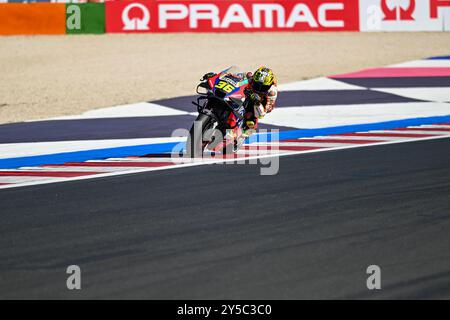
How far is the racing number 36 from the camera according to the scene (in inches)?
439

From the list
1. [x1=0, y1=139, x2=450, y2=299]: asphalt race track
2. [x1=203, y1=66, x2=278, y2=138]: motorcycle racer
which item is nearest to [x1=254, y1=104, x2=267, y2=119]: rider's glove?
[x1=203, y1=66, x2=278, y2=138]: motorcycle racer

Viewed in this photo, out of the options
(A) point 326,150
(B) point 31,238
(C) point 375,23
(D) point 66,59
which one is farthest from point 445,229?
(C) point 375,23

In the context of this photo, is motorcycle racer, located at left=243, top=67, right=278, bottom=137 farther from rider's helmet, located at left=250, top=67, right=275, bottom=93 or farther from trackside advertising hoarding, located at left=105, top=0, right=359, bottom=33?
trackside advertising hoarding, located at left=105, top=0, right=359, bottom=33

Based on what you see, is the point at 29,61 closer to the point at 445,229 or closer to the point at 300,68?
the point at 300,68

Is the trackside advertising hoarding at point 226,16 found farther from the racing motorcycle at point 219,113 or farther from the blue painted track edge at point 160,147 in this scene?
the racing motorcycle at point 219,113

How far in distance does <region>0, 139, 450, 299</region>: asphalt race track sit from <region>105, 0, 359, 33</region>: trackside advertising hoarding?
15.6m

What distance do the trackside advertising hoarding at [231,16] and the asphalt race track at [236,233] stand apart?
51.1 ft

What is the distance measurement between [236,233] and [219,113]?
3932mm

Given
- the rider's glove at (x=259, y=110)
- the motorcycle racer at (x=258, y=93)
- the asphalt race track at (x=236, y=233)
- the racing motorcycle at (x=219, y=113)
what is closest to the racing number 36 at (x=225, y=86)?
the racing motorcycle at (x=219, y=113)

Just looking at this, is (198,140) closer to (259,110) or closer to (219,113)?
(219,113)

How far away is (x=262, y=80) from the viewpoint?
1139 centimetres

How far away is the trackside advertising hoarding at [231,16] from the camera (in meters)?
25.7

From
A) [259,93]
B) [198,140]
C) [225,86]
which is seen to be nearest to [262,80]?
[259,93]

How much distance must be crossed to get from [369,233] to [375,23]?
20.0m
